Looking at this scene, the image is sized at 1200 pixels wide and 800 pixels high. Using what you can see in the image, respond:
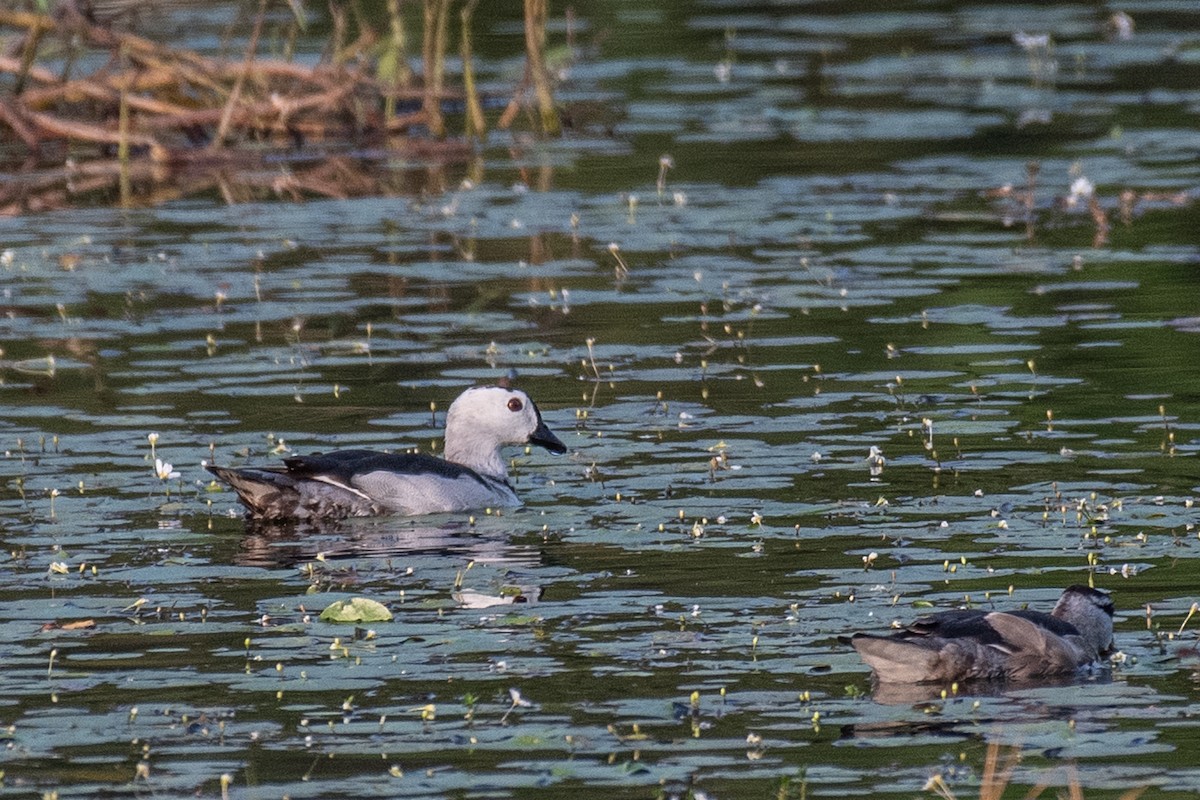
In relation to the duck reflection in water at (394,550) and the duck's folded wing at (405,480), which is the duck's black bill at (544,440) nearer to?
the duck's folded wing at (405,480)

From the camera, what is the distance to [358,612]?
34.4 feet

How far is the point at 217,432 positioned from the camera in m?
14.6

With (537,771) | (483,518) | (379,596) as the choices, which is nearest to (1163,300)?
(483,518)

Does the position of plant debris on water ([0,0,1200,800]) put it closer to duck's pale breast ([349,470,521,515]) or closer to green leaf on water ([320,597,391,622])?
green leaf on water ([320,597,391,622])

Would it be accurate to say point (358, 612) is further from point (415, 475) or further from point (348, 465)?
point (415, 475)

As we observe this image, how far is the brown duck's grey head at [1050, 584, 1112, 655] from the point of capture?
9773 millimetres

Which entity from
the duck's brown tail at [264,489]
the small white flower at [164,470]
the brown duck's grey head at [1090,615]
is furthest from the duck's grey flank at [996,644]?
the small white flower at [164,470]

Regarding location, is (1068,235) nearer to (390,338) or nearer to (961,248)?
(961,248)

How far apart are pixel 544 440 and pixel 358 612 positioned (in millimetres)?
3669

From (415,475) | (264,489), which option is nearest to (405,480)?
(415,475)

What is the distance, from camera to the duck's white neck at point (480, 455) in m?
13.9

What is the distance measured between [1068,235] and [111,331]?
26.5ft

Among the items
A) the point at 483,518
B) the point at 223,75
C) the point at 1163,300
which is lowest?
the point at 483,518

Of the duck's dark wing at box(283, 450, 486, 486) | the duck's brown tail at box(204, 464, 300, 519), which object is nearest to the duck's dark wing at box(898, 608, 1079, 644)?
the duck's dark wing at box(283, 450, 486, 486)
